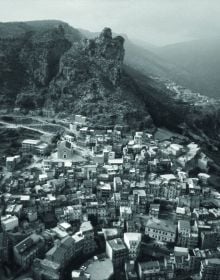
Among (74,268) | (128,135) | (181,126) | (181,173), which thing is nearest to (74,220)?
(74,268)

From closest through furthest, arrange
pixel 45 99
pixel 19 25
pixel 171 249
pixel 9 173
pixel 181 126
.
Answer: pixel 171 249, pixel 9 173, pixel 45 99, pixel 181 126, pixel 19 25

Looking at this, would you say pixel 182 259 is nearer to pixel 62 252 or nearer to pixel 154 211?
pixel 154 211

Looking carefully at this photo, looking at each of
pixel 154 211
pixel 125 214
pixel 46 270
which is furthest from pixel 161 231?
pixel 46 270

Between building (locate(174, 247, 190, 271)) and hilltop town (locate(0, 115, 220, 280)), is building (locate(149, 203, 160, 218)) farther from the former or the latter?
building (locate(174, 247, 190, 271))

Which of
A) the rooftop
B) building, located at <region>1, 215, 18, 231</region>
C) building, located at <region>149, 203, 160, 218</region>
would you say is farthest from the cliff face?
the rooftop

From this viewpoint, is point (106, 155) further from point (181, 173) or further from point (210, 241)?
point (210, 241)

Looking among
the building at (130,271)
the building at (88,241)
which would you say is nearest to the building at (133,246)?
the building at (130,271)

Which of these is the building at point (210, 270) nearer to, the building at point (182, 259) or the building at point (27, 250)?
the building at point (182, 259)
